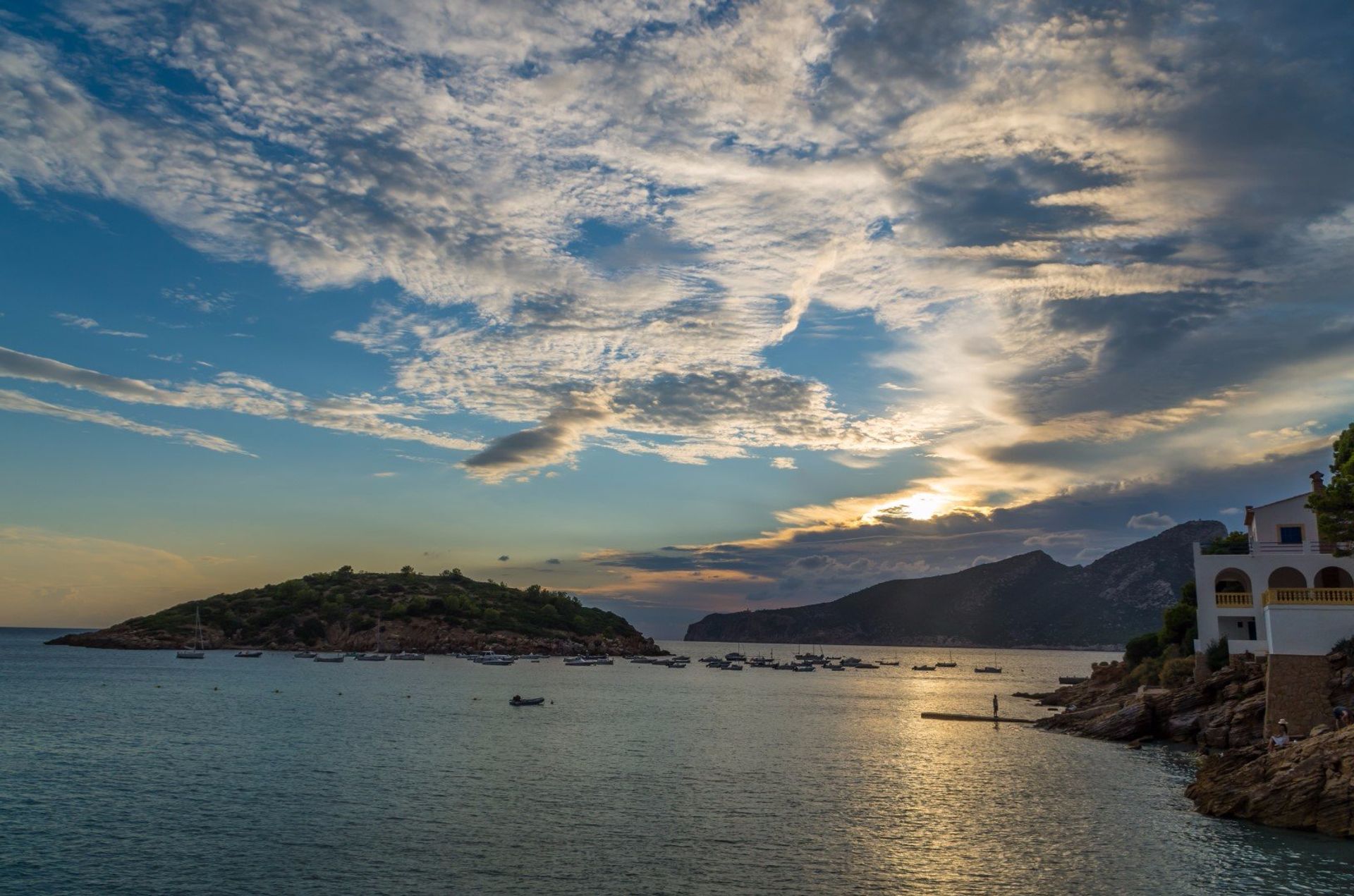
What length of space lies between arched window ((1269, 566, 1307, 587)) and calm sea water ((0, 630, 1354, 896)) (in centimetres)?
1734

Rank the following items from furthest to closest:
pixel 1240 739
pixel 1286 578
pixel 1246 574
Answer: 1. pixel 1246 574
2. pixel 1286 578
3. pixel 1240 739

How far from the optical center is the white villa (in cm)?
4847

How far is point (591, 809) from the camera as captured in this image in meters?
42.0

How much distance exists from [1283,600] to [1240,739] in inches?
364

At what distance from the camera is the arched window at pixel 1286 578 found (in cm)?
6308

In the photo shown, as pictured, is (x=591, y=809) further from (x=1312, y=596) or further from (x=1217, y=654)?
(x=1217, y=654)

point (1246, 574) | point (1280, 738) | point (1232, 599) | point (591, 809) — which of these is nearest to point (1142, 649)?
point (1246, 574)

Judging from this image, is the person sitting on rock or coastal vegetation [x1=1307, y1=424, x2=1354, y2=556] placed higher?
coastal vegetation [x1=1307, y1=424, x2=1354, y2=556]

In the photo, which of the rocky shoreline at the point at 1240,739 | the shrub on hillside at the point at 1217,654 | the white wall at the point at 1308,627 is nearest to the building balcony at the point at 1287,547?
the shrub on hillside at the point at 1217,654

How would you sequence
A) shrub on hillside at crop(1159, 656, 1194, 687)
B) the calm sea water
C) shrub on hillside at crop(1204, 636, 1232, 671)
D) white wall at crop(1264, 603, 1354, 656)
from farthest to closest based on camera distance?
shrub on hillside at crop(1159, 656, 1194, 687) < shrub on hillside at crop(1204, 636, 1232, 671) < white wall at crop(1264, 603, 1354, 656) < the calm sea water

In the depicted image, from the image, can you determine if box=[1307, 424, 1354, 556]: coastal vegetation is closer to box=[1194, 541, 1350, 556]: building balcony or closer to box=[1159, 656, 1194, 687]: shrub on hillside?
box=[1194, 541, 1350, 556]: building balcony

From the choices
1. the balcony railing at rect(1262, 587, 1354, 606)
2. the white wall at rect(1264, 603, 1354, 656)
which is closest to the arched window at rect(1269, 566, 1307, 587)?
the balcony railing at rect(1262, 587, 1354, 606)

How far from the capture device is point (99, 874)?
3031cm

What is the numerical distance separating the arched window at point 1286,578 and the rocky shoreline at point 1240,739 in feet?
26.7
